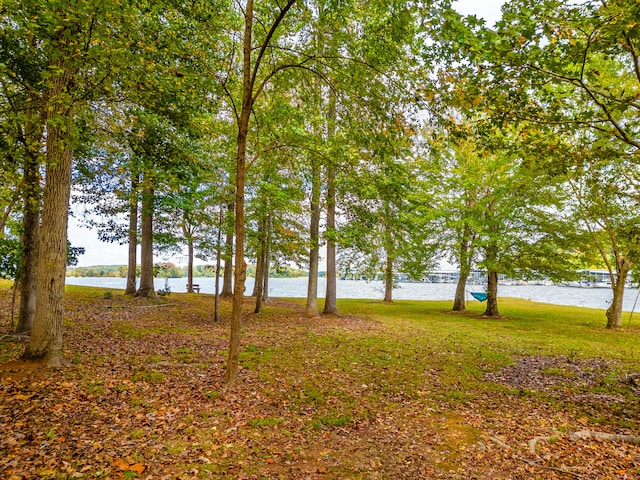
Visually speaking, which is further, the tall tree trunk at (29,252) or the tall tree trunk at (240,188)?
the tall tree trunk at (29,252)

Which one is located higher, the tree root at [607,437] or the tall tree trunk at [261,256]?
the tall tree trunk at [261,256]

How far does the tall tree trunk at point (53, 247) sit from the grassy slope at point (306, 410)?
1.66ft

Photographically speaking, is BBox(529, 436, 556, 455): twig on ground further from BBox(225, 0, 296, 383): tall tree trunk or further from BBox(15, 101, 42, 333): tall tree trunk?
BBox(15, 101, 42, 333): tall tree trunk

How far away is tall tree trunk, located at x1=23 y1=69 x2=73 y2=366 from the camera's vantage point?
18.8ft

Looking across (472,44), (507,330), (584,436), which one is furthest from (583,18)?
(507,330)

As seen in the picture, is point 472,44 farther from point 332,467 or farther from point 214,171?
point 214,171

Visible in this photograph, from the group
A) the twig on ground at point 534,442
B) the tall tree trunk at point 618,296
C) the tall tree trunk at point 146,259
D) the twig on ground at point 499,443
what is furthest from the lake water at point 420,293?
the twig on ground at point 499,443

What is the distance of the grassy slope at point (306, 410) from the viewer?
13.1 ft

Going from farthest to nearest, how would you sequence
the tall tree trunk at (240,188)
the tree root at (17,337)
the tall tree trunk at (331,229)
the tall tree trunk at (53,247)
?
the tall tree trunk at (331,229) → the tree root at (17,337) → the tall tree trunk at (240,188) → the tall tree trunk at (53,247)

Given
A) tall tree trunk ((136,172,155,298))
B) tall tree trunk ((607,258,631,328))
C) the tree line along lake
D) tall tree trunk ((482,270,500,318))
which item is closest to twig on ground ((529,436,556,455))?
tall tree trunk ((607,258,631,328))

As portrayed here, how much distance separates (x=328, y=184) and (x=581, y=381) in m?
10.5

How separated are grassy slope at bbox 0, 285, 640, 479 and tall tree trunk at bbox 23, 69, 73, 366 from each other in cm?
51

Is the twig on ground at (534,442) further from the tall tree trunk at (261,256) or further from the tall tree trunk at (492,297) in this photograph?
the tall tree trunk at (492,297)

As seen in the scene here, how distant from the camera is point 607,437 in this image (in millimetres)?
5004
